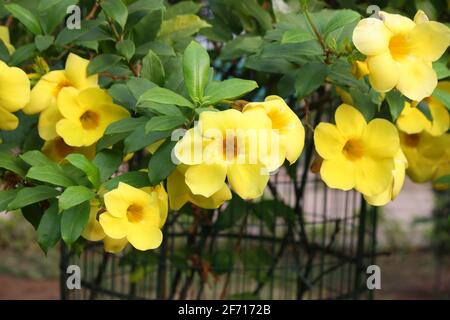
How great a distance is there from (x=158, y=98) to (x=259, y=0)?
0.64m

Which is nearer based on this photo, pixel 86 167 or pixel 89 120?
pixel 86 167

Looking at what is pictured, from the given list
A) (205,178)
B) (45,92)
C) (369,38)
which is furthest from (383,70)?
(45,92)

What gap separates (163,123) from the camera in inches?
36.0

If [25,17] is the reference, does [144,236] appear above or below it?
below

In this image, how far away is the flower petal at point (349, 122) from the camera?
Answer: 1.04 metres

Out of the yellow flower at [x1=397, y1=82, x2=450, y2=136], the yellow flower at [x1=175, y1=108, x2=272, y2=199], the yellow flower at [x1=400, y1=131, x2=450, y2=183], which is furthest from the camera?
the yellow flower at [x1=400, y1=131, x2=450, y2=183]

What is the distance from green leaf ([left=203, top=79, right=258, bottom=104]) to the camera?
930mm

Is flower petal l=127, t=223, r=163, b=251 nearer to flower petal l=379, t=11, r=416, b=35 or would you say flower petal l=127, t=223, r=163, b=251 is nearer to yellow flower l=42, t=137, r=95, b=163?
yellow flower l=42, t=137, r=95, b=163

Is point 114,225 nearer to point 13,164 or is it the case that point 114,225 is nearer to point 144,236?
point 144,236

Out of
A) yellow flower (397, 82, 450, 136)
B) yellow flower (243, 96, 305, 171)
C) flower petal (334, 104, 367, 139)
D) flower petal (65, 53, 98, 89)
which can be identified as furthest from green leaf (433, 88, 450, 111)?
flower petal (65, 53, 98, 89)

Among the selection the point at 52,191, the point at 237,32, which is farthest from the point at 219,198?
the point at 237,32

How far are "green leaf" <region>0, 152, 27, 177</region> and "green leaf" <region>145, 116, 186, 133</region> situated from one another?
237 mm

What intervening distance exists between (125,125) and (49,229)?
0.17m

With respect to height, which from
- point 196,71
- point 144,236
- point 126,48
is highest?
point 126,48
